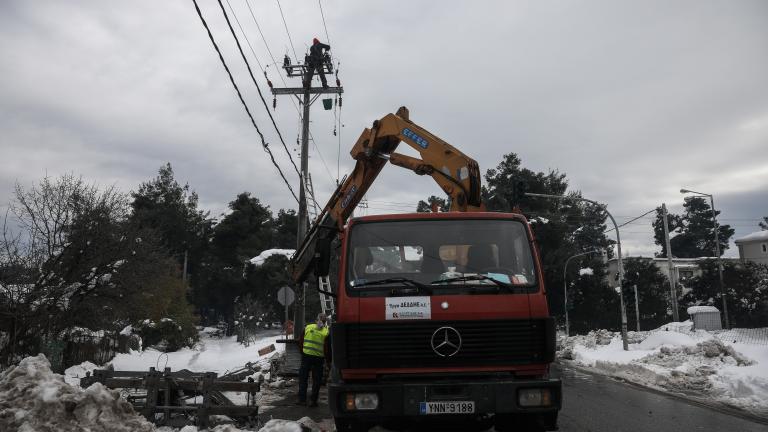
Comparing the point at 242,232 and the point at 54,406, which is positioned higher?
the point at 242,232

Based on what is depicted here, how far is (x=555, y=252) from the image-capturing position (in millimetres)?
46562

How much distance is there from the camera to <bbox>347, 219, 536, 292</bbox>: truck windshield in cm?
554

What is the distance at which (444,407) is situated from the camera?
5074 mm

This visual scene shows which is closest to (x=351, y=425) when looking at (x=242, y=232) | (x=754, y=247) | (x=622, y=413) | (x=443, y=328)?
(x=443, y=328)

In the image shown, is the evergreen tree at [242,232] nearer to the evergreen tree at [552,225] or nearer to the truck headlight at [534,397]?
the evergreen tree at [552,225]

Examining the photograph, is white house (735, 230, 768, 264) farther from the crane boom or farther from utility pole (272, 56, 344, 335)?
the crane boom

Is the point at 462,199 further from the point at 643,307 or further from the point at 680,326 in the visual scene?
the point at 643,307

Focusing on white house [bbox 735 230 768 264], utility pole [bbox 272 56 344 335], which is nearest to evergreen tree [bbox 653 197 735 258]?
white house [bbox 735 230 768 264]

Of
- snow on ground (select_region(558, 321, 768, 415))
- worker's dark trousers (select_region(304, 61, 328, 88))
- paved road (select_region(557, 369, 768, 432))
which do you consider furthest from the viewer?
worker's dark trousers (select_region(304, 61, 328, 88))

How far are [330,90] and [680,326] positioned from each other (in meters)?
23.3

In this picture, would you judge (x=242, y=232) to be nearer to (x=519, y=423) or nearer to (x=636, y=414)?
(x=636, y=414)

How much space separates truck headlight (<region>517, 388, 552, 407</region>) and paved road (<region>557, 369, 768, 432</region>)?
2.86 meters

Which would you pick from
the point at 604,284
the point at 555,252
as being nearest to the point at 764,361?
the point at 555,252

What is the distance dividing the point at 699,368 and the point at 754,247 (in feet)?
184
